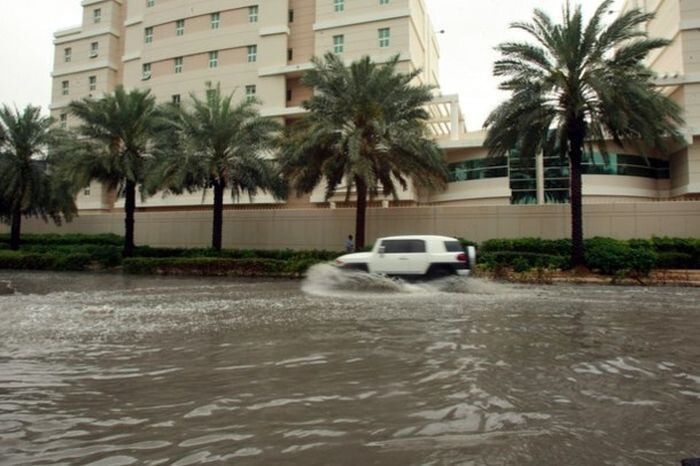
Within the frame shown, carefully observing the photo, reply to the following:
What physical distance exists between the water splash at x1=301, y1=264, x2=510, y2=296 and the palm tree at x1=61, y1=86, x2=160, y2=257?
1652 centimetres

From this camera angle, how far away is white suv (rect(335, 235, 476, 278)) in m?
15.3

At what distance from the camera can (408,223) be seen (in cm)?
2911

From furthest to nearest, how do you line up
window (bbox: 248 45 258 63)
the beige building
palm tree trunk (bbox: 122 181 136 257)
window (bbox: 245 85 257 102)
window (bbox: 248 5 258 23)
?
window (bbox: 248 5 258 23) < window (bbox: 248 45 258 63) < window (bbox: 245 85 257 102) < the beige building < palm tree trunk (bbox: 122 181 136 257)

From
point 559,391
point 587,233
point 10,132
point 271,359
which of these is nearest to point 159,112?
point 10,132

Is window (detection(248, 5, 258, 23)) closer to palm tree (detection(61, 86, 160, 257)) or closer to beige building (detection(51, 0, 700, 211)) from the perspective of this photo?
beige building (detection(51, 0, 700, 211))

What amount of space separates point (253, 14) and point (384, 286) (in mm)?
34593

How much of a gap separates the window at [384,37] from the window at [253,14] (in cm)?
1104

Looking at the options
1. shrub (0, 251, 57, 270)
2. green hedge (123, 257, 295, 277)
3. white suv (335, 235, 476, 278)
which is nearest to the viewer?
white suv (335, 235, 476, 278)

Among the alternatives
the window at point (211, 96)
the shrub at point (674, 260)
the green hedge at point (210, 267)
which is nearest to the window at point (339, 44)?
the window at point (211, 96)

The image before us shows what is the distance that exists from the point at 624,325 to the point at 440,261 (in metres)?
6.65

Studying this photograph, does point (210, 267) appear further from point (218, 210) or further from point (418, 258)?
point (418, 258)

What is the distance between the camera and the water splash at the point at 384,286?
15.1 m

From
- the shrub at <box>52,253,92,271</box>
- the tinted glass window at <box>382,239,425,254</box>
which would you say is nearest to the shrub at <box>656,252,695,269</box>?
the tinted glass window at <box>382,239,425,254</box>

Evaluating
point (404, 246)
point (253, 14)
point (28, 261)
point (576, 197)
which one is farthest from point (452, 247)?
point (253, 14)
